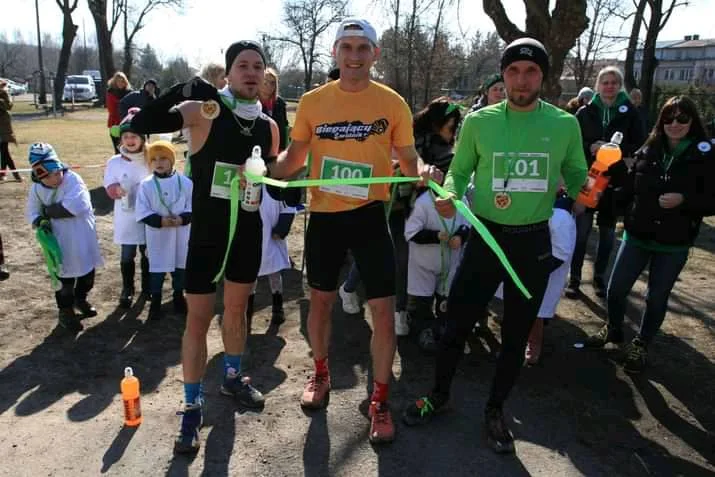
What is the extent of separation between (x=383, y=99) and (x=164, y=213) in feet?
8.34

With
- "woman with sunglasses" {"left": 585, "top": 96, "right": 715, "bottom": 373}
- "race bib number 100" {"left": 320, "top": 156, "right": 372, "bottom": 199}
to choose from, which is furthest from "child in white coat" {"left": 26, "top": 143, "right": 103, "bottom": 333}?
"woman with sunglasses" {"left": 585, "top": 96, "right": 715, "bottom": 373}

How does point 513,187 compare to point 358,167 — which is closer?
point 513,187

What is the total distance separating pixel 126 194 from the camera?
5207mm

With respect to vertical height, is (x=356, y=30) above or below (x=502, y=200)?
above

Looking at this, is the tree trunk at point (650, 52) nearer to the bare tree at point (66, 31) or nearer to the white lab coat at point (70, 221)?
the white lab coat at point (70, 221)

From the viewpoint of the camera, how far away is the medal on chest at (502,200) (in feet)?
9.94

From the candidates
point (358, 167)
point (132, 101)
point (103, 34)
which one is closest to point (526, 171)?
point (358, 167)

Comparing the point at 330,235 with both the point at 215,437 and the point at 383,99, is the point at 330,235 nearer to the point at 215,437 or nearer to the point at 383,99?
the point at 383,99

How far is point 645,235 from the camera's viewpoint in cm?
412

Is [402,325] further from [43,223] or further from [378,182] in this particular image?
[43,223]

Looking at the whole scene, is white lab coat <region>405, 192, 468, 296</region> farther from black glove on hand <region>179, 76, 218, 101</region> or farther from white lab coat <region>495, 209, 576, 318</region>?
black glove on hand <region>179, 76, 218, 101</region>

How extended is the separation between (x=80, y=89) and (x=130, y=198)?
40413mm

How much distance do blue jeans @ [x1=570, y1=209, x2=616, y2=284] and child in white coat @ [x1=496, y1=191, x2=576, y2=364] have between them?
1389mm

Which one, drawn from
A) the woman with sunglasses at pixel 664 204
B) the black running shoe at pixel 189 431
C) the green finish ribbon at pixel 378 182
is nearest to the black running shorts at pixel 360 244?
the green finish ribbon at pixel 378 182
